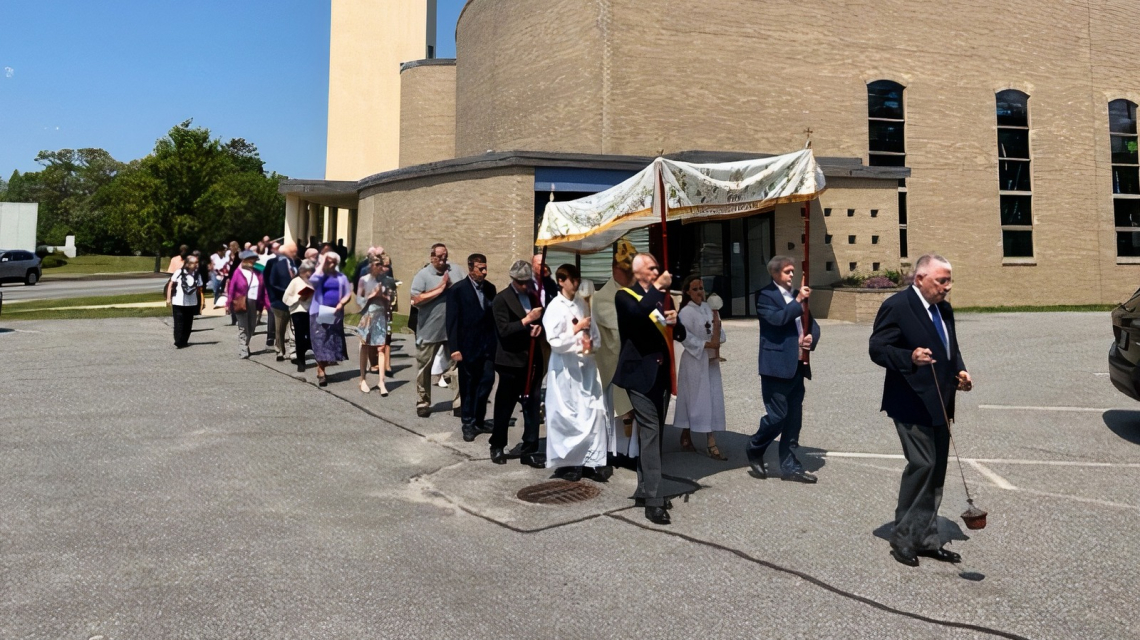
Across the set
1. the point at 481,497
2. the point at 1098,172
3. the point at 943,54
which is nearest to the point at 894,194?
the point at 943,54

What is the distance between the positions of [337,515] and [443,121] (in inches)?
1145

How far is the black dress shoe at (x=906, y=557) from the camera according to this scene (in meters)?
4.73

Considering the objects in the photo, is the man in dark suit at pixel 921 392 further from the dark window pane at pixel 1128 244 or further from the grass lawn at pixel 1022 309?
the dark window pane at pixel 1128 244

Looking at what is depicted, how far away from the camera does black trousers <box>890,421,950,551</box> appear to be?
481 centimetres

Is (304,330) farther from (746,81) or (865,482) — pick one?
(746,81)

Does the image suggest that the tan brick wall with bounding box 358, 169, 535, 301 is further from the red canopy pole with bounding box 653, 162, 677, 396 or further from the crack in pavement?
the crack in pavement

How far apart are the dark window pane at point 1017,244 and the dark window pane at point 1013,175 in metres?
1.50

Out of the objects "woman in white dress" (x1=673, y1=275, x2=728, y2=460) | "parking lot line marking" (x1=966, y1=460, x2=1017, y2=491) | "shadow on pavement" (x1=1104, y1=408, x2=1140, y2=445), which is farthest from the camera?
"shadow on pavement" (x1=1104, y1=408, x2=1140, y2=445)

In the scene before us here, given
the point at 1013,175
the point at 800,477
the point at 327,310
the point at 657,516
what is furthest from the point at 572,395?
the point at 1013,175

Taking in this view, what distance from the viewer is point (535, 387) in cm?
768

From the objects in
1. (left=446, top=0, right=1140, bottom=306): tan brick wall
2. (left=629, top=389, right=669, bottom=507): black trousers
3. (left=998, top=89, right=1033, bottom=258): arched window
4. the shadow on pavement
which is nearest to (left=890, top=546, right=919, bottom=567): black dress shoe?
(left=629, top=389, right=669, bottom=507): black trousers

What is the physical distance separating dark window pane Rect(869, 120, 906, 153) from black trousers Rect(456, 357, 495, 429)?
21053 millimetres

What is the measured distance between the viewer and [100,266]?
6197 centimetres

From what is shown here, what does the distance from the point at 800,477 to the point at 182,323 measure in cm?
1199
